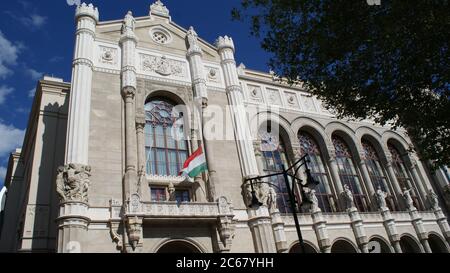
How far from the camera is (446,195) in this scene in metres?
32.0

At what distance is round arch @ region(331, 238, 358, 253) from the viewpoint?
80.3ft

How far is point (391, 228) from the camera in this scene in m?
26.2

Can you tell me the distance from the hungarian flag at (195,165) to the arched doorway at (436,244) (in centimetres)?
2178

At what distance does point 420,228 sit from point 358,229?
690 cm

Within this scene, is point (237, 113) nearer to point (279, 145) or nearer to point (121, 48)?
point (279, 145)

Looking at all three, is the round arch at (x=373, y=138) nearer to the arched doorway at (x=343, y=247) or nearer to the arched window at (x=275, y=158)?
the arched window at (x=275, y=158)

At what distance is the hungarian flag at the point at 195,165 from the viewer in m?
20.2

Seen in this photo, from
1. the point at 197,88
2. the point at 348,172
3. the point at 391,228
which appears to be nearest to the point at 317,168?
the point at 348,172

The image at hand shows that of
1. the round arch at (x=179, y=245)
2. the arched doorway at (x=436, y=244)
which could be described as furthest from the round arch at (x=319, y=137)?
the round arch at (x=179, y=245)

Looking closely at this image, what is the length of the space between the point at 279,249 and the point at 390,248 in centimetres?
1101

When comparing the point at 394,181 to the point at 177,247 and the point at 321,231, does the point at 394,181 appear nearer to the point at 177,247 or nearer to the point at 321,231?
the point at 321,231

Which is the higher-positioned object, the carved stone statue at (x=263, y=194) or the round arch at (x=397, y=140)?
the round arch at (x=397, y=140)

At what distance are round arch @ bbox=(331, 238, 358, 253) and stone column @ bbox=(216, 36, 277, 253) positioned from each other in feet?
22.0

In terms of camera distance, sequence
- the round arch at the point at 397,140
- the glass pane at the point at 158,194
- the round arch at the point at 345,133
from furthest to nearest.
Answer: the round arch at the point at 397,140 < the round arch at the point at 345,133 < the glass pane at the point at 158,194
